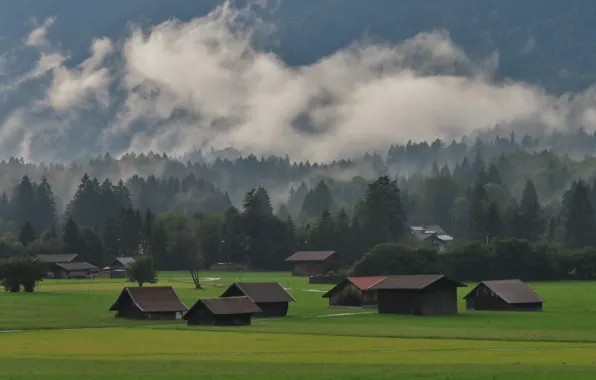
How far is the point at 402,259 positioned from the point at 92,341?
314 feet

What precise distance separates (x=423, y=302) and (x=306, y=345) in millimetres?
44293

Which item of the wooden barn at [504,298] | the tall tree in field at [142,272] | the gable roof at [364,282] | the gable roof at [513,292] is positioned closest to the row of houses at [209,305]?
the gable roof at [364,282]

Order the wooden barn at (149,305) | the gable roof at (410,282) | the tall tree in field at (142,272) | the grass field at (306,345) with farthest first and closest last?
the tall tree in field at (142,272), the gable roof at (410,282), the wooden barn at (149,305), the grass field at (306,345)

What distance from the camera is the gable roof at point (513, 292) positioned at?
371 feet

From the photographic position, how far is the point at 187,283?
6432 inches

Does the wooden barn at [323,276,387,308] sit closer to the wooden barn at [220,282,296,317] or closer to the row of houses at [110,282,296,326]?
the row of houses at [110,282,296,326]

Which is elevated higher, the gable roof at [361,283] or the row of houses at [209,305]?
the gable roof at [361,283]

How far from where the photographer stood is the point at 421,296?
110m

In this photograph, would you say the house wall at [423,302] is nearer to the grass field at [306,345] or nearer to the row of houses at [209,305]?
the grass field at [306,345]

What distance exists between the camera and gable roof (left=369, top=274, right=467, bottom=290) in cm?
11006

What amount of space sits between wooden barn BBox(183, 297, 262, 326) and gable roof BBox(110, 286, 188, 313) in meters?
7.12

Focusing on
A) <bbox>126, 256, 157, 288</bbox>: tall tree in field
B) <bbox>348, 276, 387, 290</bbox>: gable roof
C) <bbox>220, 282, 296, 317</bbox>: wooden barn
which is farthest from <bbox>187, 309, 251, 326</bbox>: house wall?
<bbox>126, 256, 157, 288</bbox>: tall tree in field

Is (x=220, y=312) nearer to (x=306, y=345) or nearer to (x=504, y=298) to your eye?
(x=306, y=345)

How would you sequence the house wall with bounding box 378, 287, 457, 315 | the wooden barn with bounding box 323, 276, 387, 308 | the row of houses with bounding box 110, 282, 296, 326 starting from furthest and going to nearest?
the wooden barn with bounding box 323, 276, 387, 308, the house wall with bounding box 378, 287, 457, 315, the row of houses with bounding box 110, 282, 296, 326
